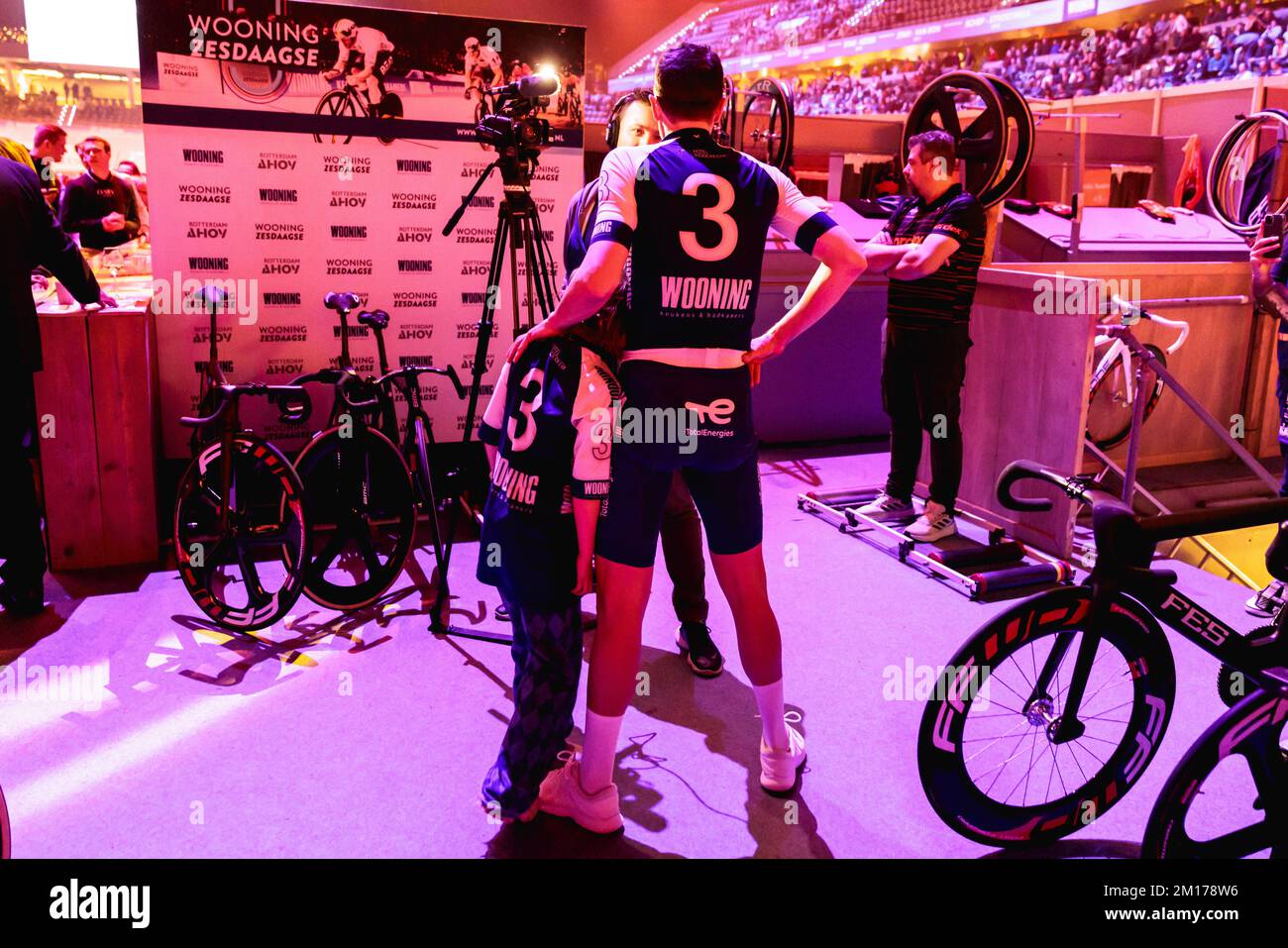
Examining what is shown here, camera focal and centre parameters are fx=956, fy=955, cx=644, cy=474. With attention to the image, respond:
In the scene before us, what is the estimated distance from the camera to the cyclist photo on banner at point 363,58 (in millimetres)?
3926

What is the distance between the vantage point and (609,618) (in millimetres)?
2002

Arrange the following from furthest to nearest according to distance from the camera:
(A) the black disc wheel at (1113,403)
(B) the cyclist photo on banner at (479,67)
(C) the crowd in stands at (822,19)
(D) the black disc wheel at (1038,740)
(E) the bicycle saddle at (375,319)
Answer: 1. (C) the crowd in stands at (822,19)
2. (A) the black disc wheel at (1113,403)
3. (B) the cyclist photo on banner at (479,67)
4. (E) the bicycle saddle at (375,319)
5. (D) the black disc wheel at (1038,740)

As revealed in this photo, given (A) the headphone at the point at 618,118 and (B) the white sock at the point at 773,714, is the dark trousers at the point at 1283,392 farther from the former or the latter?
(A) the headphone at the point at 618,118

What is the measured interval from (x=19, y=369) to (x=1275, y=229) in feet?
15.4

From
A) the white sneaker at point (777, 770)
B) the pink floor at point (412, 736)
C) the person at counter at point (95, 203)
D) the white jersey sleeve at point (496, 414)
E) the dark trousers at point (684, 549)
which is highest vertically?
the person at counter at point (95, 203)

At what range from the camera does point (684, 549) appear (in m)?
2.92

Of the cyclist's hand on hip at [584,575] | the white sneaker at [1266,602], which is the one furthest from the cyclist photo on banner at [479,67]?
the white sneaker at [1266,602]

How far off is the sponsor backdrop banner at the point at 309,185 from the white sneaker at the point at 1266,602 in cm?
314

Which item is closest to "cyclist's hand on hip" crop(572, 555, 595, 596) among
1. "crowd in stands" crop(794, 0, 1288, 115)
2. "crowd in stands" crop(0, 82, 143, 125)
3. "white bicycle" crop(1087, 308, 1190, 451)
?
"white bicycle" crop(1087, 308, 1190, 451)

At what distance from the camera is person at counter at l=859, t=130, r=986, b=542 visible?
11.9 feet

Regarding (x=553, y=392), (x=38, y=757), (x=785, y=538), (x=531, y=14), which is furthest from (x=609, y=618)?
(x=531, y=14)

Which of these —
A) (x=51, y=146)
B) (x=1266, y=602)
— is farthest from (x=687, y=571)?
(x=51, y=146)

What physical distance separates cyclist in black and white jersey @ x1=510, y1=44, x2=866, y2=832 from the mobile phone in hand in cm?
250
